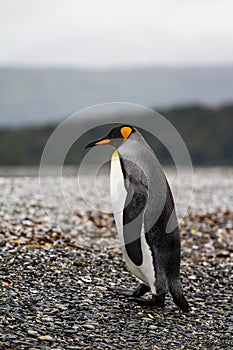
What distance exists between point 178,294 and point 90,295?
93 cm

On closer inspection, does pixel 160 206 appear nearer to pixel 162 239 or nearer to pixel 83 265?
pixel 162 239

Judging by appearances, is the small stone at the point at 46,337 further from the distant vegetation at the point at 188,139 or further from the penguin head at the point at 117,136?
the distant vegetation at the point at 188,139

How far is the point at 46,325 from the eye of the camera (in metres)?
5.66

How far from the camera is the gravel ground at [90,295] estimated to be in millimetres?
5598

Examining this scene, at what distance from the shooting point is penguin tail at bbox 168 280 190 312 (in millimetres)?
6414

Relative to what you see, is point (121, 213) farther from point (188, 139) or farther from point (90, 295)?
point (188, 139)

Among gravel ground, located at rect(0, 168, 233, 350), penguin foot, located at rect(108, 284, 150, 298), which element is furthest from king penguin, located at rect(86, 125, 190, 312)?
gravel ground, located at rect(0, 168, 233, 350)

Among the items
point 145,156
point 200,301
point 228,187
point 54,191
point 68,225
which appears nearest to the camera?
point 145,156

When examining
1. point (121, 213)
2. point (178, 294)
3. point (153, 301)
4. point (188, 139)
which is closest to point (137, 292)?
point (153, 301)

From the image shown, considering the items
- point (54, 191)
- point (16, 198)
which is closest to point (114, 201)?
point (16, 198)

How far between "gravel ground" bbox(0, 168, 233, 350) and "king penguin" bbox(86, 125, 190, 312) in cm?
46

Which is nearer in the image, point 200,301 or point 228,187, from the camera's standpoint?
point 200,301

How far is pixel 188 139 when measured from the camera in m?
118

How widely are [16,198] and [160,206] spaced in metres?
7.96
